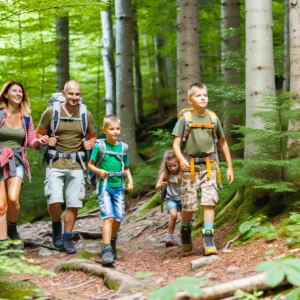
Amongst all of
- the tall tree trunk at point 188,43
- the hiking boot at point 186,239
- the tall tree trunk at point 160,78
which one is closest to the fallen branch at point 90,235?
the hiking boot at point 186,239

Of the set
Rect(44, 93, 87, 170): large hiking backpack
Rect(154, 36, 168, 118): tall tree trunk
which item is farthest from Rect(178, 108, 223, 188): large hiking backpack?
Rect(154, 36, 168, 118): tall tree trunk

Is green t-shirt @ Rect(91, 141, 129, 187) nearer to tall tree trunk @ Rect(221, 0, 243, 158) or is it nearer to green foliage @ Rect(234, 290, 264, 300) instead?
green foliage @ Rect(234, 290, 264, 300)

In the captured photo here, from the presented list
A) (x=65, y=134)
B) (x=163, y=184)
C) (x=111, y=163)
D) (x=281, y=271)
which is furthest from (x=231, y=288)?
(x=163, y=184)

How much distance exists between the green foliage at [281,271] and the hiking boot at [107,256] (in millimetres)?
3449

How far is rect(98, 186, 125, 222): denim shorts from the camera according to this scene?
6.18 m

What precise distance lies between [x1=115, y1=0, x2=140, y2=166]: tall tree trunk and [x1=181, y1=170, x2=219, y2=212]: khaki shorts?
783 centimetres

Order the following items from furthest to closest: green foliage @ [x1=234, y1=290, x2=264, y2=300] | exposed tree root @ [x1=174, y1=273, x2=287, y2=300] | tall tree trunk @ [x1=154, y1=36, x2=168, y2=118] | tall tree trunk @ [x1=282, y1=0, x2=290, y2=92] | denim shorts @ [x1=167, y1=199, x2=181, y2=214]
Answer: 1. tall tree trunk @ [x1=154, y1=36, x2=168, y2=118]
2. tall tree trunk @ [x1=282, y1=0, x2=290, y2=92]
3. denim shorts @ [x1=167, y1=199, x2=181, y2=214]
4. exposed tree root @ [x1=174, y1=273, x2=287, y2=300]
5. green foliage @ [x1=234, y1=290, x2=264, y2=300]

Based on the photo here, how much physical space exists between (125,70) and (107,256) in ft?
27.7

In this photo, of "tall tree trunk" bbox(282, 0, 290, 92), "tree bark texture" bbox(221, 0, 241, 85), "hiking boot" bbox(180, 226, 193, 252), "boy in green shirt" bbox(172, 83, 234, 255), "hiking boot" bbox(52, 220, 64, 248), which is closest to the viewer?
"boy in green shirt" bbox(172, 83, 234, 255)

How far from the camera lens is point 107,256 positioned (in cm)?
588

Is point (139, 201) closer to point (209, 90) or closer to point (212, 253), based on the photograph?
point (209, 90)

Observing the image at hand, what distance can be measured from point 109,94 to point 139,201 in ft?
15.9

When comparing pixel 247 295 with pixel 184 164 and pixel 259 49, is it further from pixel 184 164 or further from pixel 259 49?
pixel 259 49

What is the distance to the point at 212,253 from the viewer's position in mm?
5660
